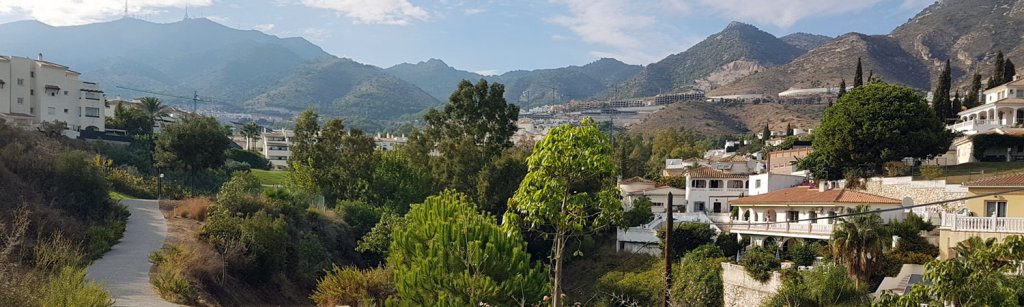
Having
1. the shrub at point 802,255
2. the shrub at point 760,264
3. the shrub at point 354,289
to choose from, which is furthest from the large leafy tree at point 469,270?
the shrub at point 802,255

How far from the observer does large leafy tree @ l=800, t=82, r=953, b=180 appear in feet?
96.1

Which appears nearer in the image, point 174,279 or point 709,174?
point 174,279

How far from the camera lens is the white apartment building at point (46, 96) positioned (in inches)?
1800

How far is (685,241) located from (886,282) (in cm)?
907

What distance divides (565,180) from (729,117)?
11214 cm

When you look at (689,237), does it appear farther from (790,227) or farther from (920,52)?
(920,52)

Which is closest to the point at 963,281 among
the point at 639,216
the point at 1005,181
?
the point at 1005,181

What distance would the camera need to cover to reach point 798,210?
27203mm

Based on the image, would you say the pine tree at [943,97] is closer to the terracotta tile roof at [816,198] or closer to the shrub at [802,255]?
the terracotta tile roof at [816,198]

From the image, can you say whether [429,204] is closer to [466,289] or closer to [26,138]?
[466,289]

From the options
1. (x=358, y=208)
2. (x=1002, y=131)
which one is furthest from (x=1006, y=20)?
(x=358, y=208)

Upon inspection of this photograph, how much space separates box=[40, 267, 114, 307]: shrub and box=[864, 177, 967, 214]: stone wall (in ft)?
73.5

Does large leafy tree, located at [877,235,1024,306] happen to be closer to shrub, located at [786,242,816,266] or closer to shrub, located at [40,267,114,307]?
shrub, located at [40,267,114,307]

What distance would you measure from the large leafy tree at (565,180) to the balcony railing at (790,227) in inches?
598
